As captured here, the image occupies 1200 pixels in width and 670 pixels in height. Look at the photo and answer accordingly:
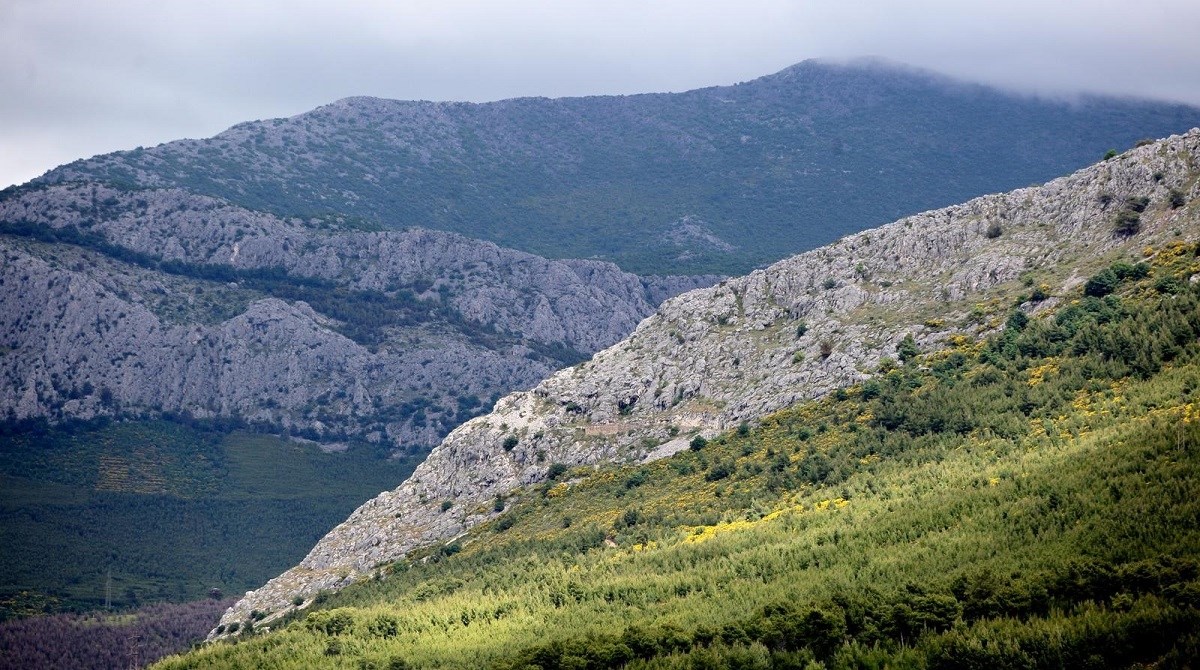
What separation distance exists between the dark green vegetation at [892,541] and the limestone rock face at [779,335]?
644cm

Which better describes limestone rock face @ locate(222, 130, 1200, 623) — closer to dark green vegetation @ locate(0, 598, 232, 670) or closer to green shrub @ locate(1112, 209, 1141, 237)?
green shrub @ locate(1112, 209, 1141, 237)

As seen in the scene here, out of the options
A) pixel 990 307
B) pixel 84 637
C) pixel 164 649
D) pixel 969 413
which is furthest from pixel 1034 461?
pixel 84 637

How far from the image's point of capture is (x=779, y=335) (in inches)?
4616

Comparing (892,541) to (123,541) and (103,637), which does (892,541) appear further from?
(123,541)

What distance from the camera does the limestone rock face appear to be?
334ft

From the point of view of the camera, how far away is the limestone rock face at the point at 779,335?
334 ft

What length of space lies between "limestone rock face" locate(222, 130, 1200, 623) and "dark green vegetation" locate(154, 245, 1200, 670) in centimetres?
644

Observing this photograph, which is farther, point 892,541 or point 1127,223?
point 1127,223

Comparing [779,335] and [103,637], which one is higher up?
[779,335]

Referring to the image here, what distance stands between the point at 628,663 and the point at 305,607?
61705 mm

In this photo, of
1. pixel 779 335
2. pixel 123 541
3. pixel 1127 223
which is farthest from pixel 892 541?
pixel 123 541

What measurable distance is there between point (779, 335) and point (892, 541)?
55.4m

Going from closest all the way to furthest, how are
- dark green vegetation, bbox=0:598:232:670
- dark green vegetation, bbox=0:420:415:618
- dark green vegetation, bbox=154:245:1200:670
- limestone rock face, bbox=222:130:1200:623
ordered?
dark green vegetation, bbox=154:245:1200:670 → limestone rock face, bbox=222:130:1200:623 → dark green vegetation, bbox=0:598:232:670 → dark green vegetation, bbox=0:420:415:618

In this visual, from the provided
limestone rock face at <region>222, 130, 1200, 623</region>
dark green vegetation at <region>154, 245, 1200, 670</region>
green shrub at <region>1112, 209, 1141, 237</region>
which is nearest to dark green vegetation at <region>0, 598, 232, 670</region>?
limestone rock face at <region>222, 130, 1200, 623</region>
